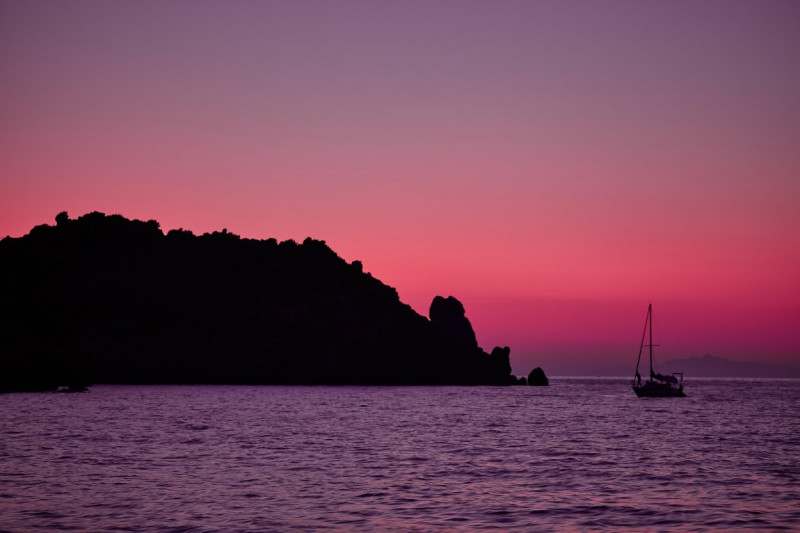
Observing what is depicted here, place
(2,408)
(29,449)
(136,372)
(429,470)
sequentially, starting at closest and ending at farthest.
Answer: (429,470), (29,449), (2,408), (136,372)

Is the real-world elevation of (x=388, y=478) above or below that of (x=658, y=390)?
below

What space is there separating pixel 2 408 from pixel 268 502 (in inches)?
2484

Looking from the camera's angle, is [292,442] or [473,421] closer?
[292,442]

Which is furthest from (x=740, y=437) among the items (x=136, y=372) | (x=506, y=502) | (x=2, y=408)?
(x=136, y=372)

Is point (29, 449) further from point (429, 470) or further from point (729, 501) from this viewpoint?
point (729, 501)

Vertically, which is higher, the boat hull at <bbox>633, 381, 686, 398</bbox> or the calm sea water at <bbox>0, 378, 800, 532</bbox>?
the boat hull at <bbox>633, 381, 686, 398</bbox>

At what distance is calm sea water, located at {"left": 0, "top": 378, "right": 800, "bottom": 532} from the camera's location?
23844 mm

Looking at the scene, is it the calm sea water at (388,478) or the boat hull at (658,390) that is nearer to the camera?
the calm sea water at (388,478)

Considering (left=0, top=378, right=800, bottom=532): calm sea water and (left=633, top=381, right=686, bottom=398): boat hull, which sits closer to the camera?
(left=0, top=378, right=800, bottom=532): calm sea water

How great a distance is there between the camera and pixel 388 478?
107ft

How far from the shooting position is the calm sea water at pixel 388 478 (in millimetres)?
23844

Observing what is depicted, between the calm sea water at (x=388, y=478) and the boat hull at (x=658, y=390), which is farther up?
the boat hull at (x=658, y=390)

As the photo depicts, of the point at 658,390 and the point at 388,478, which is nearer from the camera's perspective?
the point at 388,478

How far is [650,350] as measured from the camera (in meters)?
125
